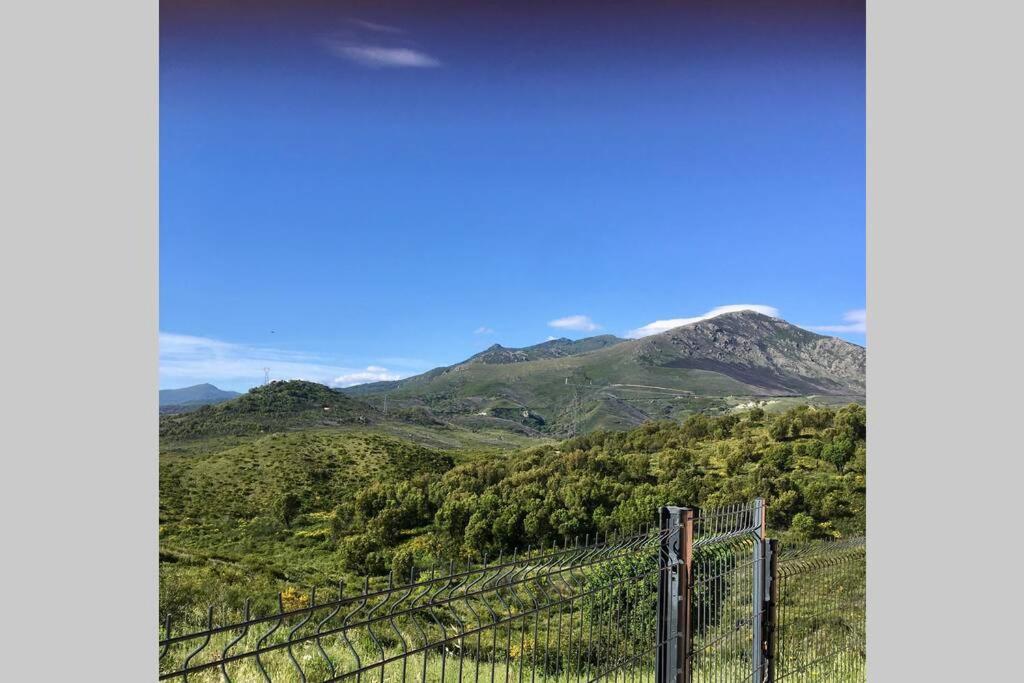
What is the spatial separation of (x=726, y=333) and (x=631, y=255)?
404 centimetres

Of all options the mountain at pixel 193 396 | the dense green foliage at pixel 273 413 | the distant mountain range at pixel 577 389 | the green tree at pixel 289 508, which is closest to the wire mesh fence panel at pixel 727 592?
the green tree at pixel 289 508

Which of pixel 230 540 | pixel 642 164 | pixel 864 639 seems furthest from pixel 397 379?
pixel 864 639

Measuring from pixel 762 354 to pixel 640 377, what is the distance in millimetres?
4021

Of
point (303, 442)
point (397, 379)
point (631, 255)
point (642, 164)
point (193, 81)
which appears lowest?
point (303, 442)

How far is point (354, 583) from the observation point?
18562mm

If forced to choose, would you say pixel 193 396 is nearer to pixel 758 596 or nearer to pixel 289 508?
pixel 289 508

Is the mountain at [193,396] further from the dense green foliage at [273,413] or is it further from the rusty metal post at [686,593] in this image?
the rusty metal post at [686,593]

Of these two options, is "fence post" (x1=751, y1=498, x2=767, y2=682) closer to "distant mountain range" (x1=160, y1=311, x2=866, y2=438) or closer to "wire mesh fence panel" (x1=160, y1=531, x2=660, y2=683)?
"wire mesh fence panel" (x1=160, y1=531, x2=660, y2=683)

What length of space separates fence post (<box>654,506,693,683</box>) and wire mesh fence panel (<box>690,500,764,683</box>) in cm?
18

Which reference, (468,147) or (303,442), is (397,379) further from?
(468,147)

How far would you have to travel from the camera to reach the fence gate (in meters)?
2.66

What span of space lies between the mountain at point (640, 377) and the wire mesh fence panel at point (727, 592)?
20.3m

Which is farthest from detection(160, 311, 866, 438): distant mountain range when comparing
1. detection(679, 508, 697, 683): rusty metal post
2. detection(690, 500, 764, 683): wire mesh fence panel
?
detection(679, 508, 697, 683): rusty metal post

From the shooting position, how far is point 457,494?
776 inches
